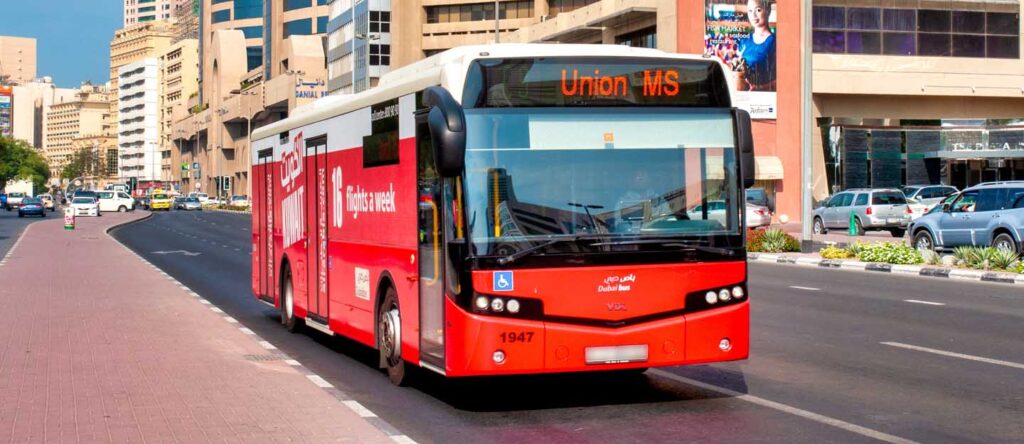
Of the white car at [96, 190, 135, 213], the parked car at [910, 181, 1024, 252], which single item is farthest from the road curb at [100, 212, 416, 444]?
the white car at [96, 190, 135, 213]

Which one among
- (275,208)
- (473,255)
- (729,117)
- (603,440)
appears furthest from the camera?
(275,208)

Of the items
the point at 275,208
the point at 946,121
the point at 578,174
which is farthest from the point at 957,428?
the point at 946,121

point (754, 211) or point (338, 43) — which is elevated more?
point (338, 43)

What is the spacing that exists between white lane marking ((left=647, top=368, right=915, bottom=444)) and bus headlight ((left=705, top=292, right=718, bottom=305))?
0.89m

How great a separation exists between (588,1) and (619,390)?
270 feet

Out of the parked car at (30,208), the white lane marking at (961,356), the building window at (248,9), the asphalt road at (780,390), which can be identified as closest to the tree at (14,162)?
the building window at (248,9)

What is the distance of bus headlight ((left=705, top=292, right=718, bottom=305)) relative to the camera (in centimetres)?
957

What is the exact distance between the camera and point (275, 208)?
52.9 ft

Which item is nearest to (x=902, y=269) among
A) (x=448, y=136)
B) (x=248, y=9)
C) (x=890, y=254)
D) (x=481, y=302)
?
(x=890, y=254)

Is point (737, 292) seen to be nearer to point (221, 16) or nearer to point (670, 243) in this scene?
point (670, 243)

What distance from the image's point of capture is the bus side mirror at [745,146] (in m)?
9.69

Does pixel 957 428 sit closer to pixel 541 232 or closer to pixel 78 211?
pixel 541 232

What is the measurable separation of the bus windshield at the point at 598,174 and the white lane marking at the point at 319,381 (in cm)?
259

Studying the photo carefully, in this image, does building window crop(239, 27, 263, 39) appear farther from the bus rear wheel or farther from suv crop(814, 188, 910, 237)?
the bus rear wheel
